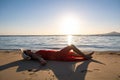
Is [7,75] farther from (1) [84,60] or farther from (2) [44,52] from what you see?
(1) [84,60]

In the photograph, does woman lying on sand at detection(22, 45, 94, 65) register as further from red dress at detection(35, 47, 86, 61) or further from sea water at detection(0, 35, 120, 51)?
sea water at detection(0, 35, 120, 51)

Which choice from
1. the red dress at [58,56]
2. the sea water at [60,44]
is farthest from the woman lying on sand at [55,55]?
→ the sea water at [60,44]

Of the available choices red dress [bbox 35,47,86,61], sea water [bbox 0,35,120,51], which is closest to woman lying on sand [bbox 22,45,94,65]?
red dress [bbox 35,47,86,61]

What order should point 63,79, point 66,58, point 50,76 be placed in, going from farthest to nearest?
point 66,58, point 50,76, point 63,79

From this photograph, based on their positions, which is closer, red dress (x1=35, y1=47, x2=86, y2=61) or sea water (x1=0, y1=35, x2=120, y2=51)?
red dress (x1=35, y1=47, x2=86, y2=61)

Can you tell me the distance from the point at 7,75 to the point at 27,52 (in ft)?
8.88

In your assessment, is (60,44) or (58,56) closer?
(58,56)

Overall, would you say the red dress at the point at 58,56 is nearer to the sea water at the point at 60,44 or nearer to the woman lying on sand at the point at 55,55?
the woman lying on sand at the point at 55,55

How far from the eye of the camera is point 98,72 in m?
6.07

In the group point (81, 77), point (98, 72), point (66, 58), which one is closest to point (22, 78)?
point (81, 77)

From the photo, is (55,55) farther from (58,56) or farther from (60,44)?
(60,44)

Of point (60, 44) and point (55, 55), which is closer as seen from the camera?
point (55, 55)

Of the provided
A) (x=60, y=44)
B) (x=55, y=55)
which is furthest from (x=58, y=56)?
(x=60, y=44)

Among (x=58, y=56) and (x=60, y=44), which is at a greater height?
(x=58, y=56)
